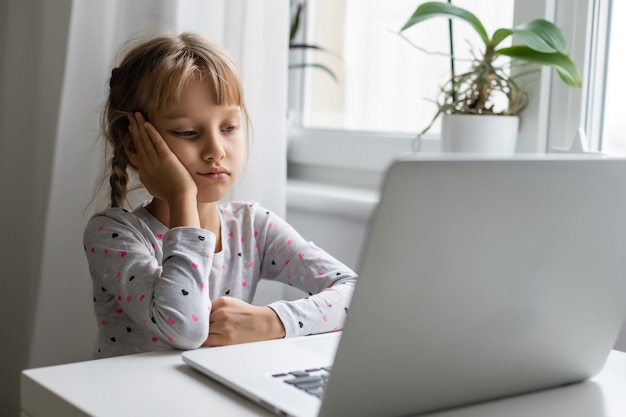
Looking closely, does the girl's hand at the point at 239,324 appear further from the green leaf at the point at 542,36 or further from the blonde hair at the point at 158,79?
the green leaf at the point at 542,36

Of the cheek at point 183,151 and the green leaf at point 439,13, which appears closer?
the cheek at point 183,151

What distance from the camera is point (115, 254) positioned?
1.16 metres

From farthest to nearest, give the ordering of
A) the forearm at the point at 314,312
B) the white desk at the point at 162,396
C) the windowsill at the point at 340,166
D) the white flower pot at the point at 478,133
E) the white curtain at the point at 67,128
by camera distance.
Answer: the windowsill at the point at 340,166, the white curtain at the point at 67,128, the white flower pot at the point at 478,133, the forearm at the point at 314,312, the white desk at the point at 162,396

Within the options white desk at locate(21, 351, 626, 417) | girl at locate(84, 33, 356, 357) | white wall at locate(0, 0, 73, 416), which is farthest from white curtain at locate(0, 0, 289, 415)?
white desk at locate(21, 351, 626, 417)

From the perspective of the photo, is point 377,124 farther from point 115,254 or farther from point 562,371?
point 562,371

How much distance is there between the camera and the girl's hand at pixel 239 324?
1023mm

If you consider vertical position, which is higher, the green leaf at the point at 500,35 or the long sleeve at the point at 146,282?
the green leaf at the point at 500,35

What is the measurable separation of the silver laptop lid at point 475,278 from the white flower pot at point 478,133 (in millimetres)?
682

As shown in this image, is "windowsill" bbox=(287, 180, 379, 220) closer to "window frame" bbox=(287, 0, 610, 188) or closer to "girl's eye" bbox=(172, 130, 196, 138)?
"window frame" bbox=(287, 0, 610, 188)

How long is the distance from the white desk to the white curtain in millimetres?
849

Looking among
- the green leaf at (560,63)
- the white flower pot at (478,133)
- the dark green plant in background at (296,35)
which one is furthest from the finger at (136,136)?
the dark green plant in background at (296,35)

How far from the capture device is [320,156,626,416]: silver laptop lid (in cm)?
62

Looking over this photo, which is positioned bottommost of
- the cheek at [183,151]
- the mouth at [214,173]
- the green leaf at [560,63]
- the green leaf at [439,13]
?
the mouth at [214,173]

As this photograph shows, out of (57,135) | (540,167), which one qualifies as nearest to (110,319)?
(57,135)
